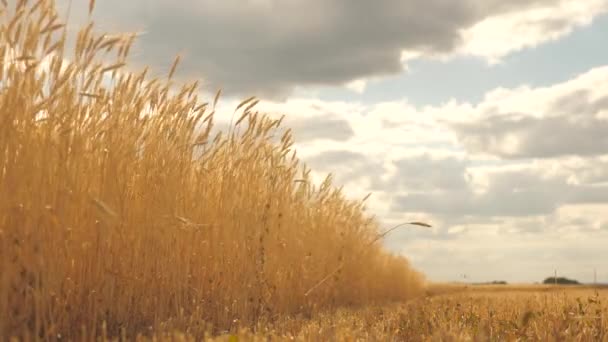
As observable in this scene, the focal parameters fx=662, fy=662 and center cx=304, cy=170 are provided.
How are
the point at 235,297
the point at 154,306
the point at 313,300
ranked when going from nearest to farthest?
the point at 154,306
the point at 235,297
the point at 313,300

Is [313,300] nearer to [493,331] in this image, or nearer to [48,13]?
[493,331]

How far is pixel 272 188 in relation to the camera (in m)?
5.07

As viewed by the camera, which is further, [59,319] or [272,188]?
[272,188]

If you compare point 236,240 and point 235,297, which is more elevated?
point 236,240

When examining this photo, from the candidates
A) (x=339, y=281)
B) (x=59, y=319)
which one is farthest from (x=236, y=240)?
(x=339, y=281)

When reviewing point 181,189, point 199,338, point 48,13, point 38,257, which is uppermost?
point 48,13

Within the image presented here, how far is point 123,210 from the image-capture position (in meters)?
3.33

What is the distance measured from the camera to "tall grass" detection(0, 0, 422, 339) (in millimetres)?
2822

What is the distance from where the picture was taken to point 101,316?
3.15m

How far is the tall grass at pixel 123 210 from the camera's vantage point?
9.26ft

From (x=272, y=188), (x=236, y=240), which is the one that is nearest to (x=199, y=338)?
(x=236, y=240)

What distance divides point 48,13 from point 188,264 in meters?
1.52

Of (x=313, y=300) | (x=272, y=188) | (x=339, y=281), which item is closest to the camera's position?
(x=272, y=188)

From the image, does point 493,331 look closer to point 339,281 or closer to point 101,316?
point 101,316
